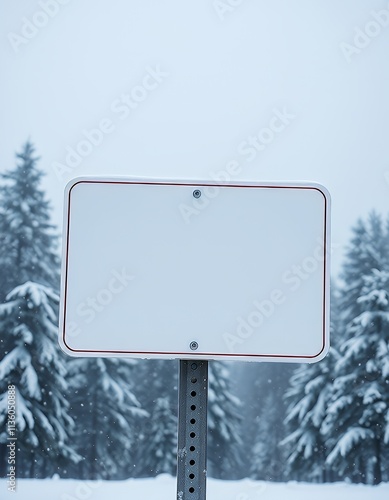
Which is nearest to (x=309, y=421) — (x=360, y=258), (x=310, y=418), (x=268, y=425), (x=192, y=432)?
(x=310, y=418)

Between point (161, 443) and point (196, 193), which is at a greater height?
point (196, 193)

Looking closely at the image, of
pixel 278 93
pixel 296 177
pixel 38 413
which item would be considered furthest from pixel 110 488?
pixel 278 93

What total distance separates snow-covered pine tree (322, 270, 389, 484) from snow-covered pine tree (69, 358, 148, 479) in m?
1.02

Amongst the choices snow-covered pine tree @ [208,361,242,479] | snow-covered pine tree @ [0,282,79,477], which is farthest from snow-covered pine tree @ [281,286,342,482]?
snow-covered pine tree @ [0,282,79,477]

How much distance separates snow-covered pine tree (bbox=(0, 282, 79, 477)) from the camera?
146 inches

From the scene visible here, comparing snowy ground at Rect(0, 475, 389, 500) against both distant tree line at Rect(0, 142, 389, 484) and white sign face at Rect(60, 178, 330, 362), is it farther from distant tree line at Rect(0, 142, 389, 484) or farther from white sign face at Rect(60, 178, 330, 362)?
white sign face at Rect(60, 178, 330, 362)

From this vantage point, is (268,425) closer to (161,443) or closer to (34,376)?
(161,443)

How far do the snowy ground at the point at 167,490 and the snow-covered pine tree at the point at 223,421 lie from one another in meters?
0.14

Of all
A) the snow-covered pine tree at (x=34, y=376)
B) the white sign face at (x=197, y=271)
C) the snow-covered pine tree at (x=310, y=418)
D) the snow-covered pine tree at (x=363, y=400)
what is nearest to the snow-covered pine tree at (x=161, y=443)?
the snow-covered pine tree at (x=34, y=376)

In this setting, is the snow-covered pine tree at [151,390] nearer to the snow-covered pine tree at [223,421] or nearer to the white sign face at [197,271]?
the snow-covered pine tree at [223,421]

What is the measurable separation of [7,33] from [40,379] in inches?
74.1

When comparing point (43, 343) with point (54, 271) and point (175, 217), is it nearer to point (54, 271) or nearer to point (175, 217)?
point (54, 271)

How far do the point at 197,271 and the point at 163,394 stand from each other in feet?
10.4

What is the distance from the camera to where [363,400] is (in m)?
3.91
